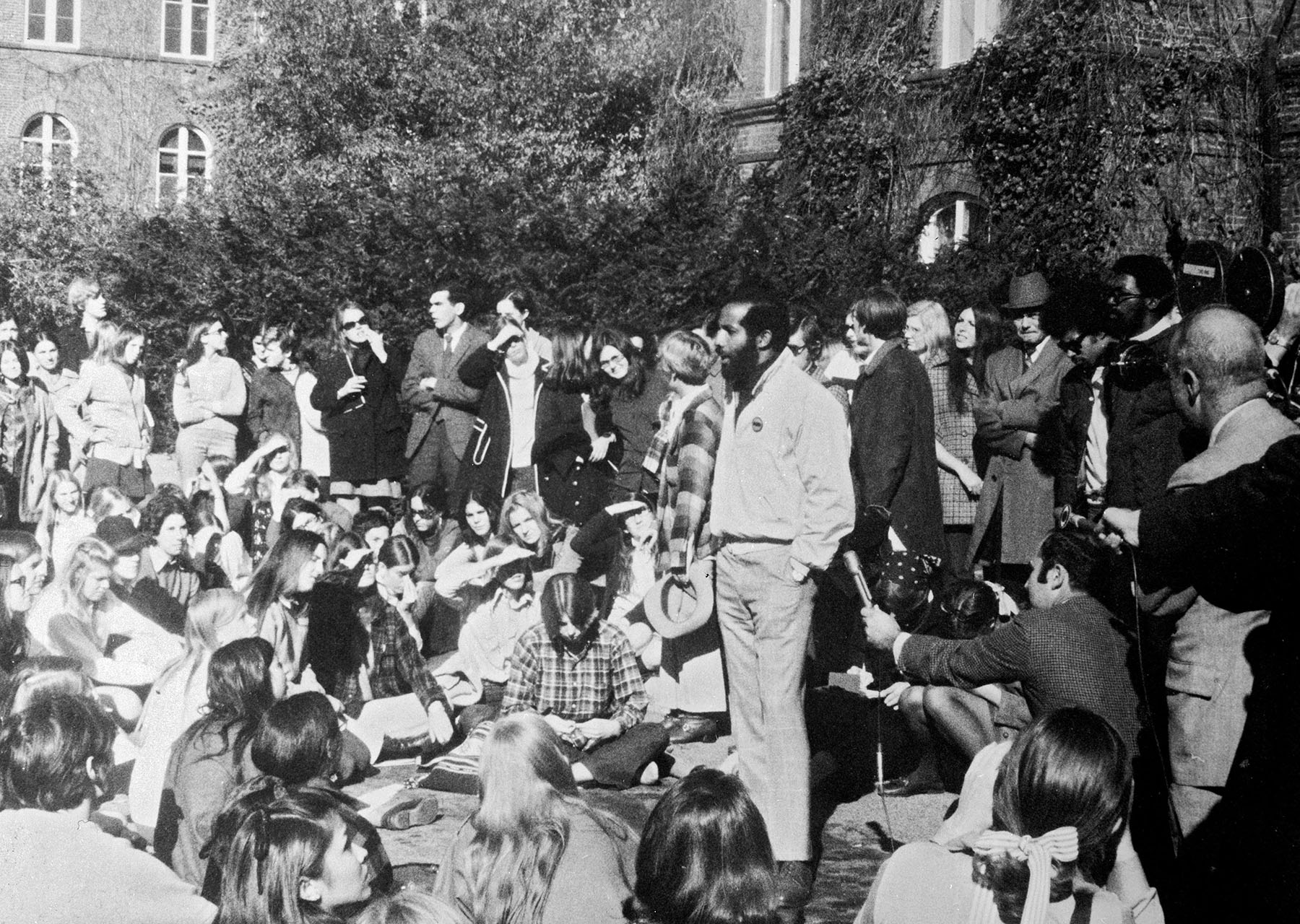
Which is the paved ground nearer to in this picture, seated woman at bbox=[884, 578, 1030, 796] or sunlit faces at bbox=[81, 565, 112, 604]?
seated woman at bbox=[884, 578, 1030, 796]

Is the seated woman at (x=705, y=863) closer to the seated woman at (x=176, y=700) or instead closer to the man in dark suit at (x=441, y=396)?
the seated woman at (x=176, y=700)

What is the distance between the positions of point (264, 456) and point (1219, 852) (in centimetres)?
769

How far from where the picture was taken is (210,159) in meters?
25.3

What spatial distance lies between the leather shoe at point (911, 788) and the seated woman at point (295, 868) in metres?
3.01

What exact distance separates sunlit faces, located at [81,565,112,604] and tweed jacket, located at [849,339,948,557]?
336cm

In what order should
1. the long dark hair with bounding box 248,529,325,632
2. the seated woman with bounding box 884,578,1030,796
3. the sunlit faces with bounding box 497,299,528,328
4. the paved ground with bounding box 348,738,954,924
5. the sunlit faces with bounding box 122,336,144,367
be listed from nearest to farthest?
the paved ground with bounding box 348,738,954,924
the seated woman with bounding box 884,578,1030,796
the long dark hair with bounding box 248,529,325,632
the sunlit faces with bounding box 497,299,528,328
the sunlit faces with bounding box 122,336,144,367

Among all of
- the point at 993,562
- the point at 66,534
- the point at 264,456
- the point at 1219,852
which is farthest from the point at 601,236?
the point at 1219,852

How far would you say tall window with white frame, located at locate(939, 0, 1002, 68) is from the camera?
16.6 m

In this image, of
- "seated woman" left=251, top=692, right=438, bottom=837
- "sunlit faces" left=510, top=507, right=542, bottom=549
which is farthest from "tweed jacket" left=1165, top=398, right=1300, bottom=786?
"sunlit faces" left=510, top=507, right=542, bottom=549

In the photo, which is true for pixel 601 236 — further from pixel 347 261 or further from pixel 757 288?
pixel 757 288

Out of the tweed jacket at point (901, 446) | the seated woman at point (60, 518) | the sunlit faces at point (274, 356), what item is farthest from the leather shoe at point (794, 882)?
the sunlit faces at point (274, 356)

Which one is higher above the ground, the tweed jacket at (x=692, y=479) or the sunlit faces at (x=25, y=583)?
the tweed jacket at (x=692, y=479)

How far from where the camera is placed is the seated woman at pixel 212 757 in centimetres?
504

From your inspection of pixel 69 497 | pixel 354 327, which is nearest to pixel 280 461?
pixel 354 327
